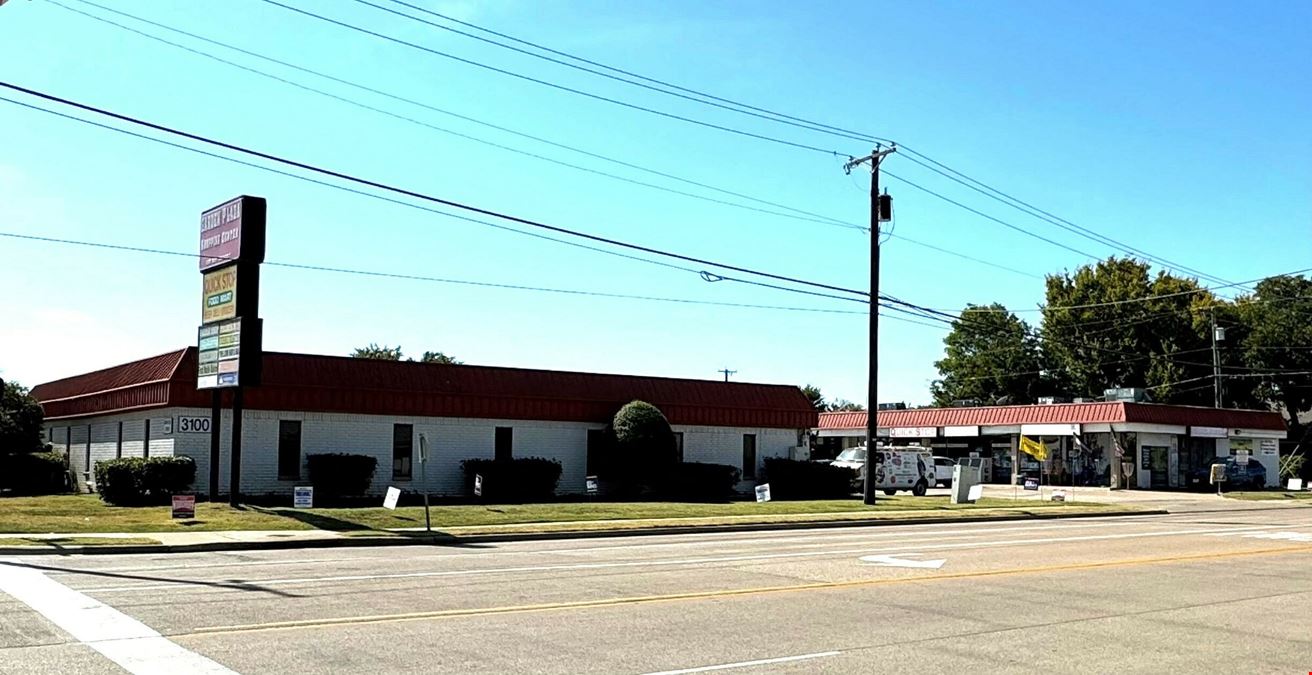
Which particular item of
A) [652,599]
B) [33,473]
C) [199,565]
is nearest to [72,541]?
[199,565]

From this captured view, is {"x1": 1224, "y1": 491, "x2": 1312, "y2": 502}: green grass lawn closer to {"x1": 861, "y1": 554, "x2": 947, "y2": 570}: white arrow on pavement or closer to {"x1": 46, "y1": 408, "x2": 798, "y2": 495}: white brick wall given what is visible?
{"x1": 46, "y1": 408, "x2": 798, "y2": 495}: white brick wall

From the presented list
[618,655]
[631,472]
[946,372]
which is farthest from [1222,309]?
[618,655]

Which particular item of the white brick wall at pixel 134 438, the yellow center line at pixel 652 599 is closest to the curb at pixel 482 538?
the yellow center line at pixel 652 599

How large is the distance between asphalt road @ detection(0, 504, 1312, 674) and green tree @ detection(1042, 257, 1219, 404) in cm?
5786

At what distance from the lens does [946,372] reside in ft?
297

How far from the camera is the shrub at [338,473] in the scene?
32188mm

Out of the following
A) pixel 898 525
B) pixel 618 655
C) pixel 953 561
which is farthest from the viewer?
pixel 898 525

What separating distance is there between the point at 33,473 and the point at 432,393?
12.7m

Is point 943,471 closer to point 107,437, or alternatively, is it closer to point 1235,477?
point 1235,477

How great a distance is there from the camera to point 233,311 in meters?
26.9

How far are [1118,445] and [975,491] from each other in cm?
1865

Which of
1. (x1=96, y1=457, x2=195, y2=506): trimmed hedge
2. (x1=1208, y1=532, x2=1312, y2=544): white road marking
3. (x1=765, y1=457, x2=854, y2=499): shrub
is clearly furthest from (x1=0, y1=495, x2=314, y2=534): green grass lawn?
(x1=765, y1=457, x2=854, y2=499): shrub

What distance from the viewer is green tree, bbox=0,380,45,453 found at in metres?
35.5

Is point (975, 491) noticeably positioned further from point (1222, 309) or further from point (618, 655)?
point (1222, 309)
